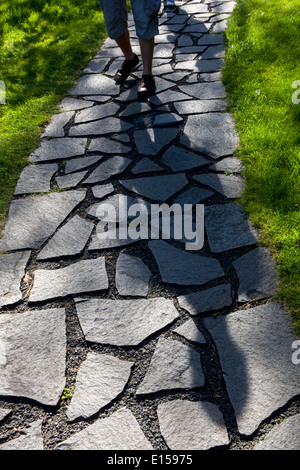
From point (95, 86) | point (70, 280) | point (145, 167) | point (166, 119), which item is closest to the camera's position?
point (70, 280)

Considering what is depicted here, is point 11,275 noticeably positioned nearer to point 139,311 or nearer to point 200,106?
point 139,311

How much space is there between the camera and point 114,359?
2.07 m

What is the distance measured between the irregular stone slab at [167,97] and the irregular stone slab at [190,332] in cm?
288

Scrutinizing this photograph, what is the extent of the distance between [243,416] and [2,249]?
1844 mm

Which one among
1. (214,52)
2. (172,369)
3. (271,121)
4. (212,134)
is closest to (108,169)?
(212,134)

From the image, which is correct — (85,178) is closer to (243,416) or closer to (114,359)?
(114,359)

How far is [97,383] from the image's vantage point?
1.97 m

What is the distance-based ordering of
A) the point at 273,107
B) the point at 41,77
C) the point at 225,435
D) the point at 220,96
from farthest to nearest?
the point at 41,77 → the point at 220,96 → the point at 273,107 → the point at 225,435

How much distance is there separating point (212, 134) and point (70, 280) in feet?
6.55

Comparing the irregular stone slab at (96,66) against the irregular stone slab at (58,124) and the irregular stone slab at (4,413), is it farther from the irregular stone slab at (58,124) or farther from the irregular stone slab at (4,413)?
the irregular stone slab at (4,413)

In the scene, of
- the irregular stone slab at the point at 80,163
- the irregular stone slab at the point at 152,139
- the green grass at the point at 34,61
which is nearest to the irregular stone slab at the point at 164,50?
the green grass at the point at 34,61

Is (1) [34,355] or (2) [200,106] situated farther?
(2) [200,106]

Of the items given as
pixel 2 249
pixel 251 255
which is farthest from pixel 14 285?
pixel 251 255

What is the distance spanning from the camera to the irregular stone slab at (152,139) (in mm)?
3688
